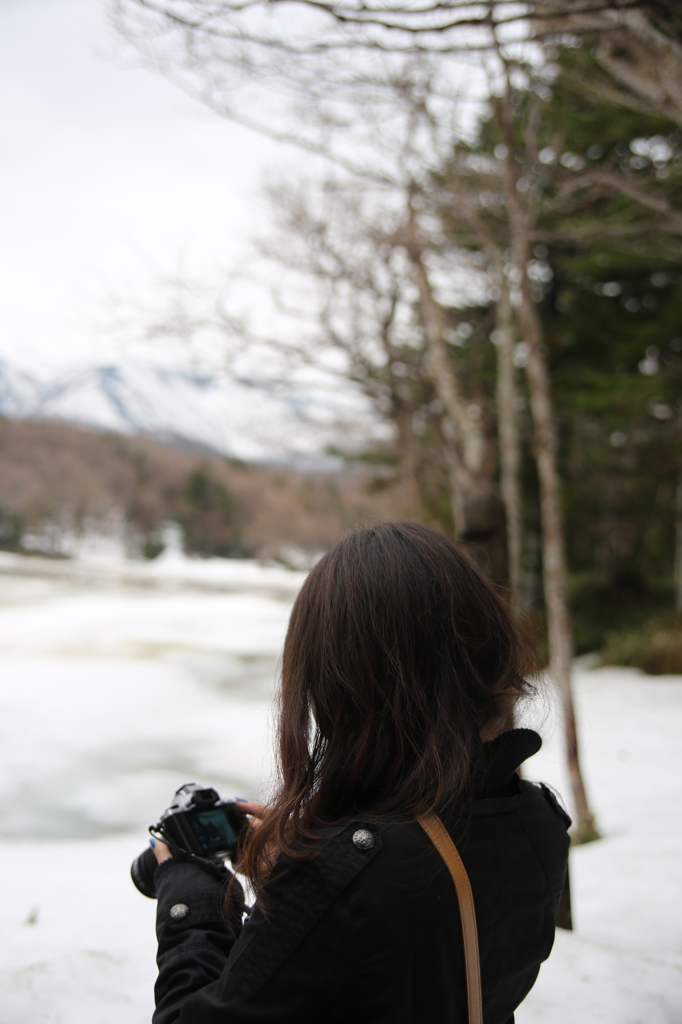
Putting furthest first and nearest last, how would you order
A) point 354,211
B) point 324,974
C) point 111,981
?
point 354,211 < point 111,981 < point 324,974

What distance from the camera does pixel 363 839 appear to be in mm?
916

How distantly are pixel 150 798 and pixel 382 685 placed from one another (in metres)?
4.15

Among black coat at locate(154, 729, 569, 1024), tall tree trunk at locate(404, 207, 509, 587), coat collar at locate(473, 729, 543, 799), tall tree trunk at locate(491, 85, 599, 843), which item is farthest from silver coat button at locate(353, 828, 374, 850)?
tall tree trunk at locate(491, 85, 599, 843)

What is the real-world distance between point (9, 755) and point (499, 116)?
5.33 m

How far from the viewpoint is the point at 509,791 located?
1.10 m

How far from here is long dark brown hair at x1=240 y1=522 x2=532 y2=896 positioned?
1024 mm

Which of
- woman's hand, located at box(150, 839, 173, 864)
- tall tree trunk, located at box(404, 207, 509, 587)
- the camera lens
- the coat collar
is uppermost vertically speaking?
tall tree trunk, located at box(404, 207, 509, 587)

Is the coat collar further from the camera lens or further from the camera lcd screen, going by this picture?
the camera lens

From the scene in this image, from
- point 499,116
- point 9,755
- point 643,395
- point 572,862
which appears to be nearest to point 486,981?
point 572,862

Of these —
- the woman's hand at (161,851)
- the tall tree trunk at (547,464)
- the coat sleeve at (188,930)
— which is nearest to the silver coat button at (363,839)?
the coat sleeve at (188,930)

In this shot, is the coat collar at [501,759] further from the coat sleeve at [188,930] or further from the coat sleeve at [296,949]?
the coat sleeve at [188,930]

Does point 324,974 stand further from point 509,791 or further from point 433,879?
point 509,791

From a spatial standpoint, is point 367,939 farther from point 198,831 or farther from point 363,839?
point 198,831

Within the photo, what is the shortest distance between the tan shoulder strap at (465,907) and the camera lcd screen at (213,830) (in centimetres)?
46
